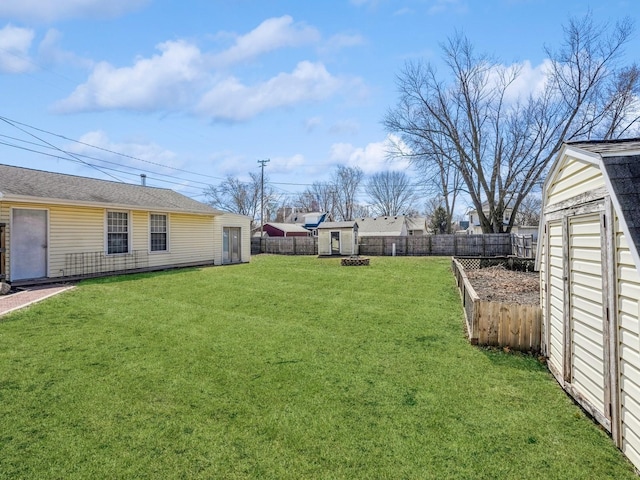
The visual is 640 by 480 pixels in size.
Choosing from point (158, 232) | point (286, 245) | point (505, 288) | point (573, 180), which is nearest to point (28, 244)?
point (158, 232)

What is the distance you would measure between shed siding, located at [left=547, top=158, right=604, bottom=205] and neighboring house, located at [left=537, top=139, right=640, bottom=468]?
1 centimetres

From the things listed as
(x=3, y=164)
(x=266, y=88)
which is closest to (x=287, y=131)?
(x=266, y=88)

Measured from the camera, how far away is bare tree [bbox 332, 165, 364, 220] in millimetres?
54625

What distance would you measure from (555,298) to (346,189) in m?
50.9

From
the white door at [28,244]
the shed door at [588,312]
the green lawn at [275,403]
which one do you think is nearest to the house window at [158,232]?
the white door at [28,244]

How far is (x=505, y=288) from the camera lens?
35.7 ft

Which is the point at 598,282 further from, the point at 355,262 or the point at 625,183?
the point at 355,262

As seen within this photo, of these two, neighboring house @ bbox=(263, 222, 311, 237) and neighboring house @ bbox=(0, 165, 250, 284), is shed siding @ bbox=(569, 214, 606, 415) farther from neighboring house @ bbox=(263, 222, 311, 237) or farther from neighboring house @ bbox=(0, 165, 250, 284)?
neighboring house @ bbox=(263, 222, 311, 237)

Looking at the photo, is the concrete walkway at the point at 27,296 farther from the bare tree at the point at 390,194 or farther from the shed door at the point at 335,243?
the bare tree at the point at 390,194

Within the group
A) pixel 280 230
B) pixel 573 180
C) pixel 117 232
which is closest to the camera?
pixel 573 180

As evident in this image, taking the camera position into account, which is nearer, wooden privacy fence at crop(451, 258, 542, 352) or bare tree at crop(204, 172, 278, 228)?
wooden privacy fence at crop(451, 258, 542, 352)

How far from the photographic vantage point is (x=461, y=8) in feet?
37.3

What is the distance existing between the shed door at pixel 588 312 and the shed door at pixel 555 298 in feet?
1.29

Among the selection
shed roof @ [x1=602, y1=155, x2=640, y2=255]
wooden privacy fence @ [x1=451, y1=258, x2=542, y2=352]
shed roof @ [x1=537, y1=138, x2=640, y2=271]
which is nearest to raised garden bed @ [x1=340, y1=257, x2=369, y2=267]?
wooden privacy fence @ [x1=451, y1=258, x2=542, y2=352]
